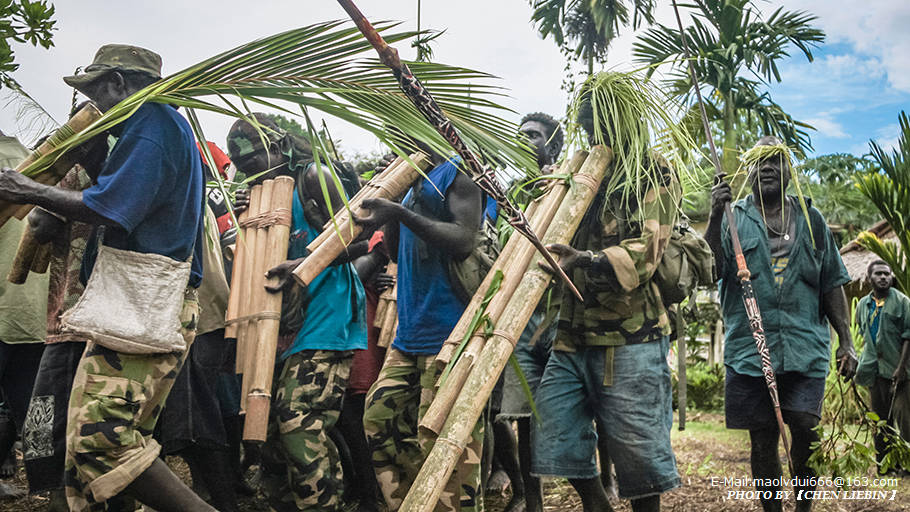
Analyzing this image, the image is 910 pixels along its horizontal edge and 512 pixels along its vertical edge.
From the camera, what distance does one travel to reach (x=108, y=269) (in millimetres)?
2658

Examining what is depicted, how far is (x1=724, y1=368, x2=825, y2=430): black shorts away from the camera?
13.5 ft

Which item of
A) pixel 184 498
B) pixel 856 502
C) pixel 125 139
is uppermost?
pixel 125 139

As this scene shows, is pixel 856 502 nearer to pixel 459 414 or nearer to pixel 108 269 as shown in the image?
pixel 459 414

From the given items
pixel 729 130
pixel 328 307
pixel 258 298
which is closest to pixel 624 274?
pixel 328 307

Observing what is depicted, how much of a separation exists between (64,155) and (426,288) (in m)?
1.60

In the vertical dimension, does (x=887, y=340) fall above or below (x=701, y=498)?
above

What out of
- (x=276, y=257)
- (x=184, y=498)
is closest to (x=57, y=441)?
(x=184, y=498)

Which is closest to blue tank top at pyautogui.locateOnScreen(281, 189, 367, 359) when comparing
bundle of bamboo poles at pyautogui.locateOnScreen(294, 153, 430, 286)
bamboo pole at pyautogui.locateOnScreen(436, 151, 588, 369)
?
bundle of bamboo poles at pyautogui.locateOnScreen(294, 153, 430, 286)

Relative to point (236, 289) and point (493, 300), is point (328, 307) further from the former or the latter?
point (493, 300)

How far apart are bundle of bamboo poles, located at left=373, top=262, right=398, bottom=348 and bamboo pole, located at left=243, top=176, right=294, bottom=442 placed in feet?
4.04

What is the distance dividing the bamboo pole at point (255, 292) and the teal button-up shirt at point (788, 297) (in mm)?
2509

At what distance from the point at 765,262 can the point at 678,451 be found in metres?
3.90

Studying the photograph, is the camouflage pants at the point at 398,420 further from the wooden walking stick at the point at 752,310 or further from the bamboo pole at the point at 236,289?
the wooden walking stick at the point at 752,310

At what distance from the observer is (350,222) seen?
11.1ft
